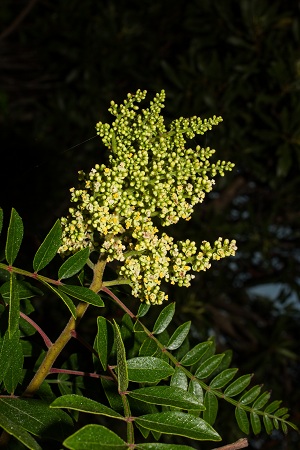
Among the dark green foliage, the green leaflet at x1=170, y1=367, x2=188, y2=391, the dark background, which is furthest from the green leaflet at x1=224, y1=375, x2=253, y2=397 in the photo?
the dark background

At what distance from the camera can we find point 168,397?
0.67 metres

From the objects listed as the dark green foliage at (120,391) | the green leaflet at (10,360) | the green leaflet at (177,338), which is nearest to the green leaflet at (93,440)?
the dark green foliage at (120,391)

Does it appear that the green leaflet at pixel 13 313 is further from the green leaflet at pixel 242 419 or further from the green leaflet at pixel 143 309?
the green leaflet at pixel 242 419

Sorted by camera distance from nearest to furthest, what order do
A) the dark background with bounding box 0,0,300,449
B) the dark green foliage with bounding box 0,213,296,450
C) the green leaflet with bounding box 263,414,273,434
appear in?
the dark green foliage with bounding box 0,213,296,450, the green leaflet with bounding box 263,414,273,434, the dark background with bounding box 0,0,300,449

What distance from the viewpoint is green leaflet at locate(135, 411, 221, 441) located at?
62 cm

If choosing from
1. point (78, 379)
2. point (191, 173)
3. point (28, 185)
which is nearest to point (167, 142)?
point (191, 173)

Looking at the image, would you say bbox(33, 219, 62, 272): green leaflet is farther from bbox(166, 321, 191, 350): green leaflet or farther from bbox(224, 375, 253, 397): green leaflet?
bbox(224, 375, 253, 397): green leaflet

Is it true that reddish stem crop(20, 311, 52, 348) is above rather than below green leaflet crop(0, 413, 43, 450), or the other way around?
above

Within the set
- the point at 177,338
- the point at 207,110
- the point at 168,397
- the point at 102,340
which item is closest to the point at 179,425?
the point at 168,397

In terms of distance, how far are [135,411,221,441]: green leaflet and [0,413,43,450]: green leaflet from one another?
133 millimetres

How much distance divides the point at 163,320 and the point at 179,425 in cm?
28

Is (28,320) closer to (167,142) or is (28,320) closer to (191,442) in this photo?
(167,142)

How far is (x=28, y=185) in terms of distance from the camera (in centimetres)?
266

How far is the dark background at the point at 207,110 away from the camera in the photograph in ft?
7.55
